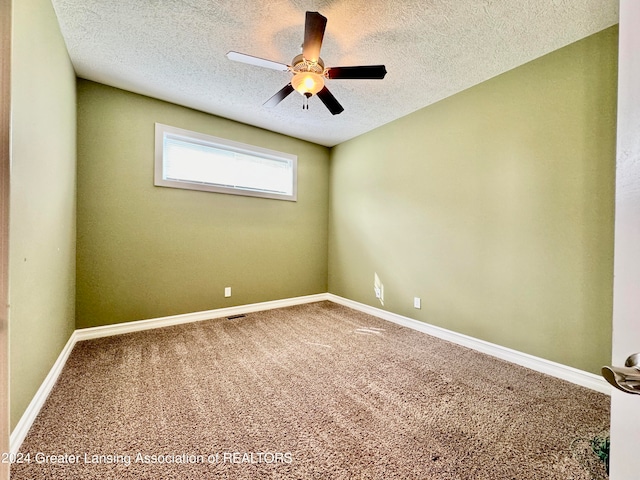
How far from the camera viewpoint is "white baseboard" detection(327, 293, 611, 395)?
186 centimetres

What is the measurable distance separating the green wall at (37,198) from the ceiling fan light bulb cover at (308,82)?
1.43 m

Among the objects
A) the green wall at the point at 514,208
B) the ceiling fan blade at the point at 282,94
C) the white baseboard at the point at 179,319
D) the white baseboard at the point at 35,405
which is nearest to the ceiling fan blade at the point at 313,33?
the ceiling fan blade at the point at 282,94

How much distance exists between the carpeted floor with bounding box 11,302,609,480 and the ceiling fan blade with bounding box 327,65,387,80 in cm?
220

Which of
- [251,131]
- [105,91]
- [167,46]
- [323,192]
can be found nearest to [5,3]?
[167,46]

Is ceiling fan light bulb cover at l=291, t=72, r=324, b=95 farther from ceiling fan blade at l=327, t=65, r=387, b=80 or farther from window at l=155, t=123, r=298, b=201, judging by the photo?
window at l=155, t=123, r=298, b=201

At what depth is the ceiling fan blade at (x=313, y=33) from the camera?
1479 mm

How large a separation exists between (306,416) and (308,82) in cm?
219

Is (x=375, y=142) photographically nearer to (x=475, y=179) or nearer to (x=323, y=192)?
(x=323, y=192)

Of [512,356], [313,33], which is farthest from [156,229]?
[512,356]

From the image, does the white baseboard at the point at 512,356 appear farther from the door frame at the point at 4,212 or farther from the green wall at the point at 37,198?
the green wall at the point at 37,198

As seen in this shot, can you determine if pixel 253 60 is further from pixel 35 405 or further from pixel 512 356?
pixel 512 356

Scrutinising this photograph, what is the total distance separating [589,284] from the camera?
1.87 m

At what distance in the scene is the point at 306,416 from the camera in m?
1.56

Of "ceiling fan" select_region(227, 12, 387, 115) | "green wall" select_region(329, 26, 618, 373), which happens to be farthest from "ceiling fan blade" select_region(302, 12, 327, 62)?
"green wall" select_region(329, 26, 618, 373)
